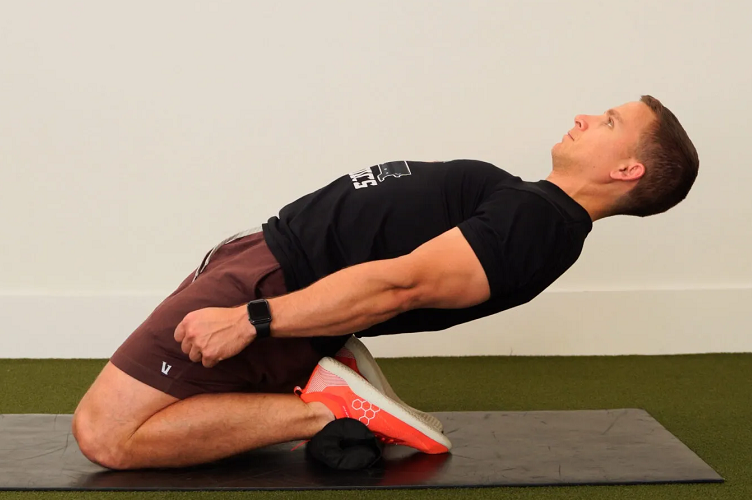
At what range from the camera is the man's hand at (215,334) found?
77.3 inches

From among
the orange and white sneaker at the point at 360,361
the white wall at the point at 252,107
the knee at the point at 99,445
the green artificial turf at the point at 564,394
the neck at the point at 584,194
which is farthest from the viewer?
the white wall at the point at 252,107

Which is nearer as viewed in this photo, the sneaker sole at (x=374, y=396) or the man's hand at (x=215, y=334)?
the man's hand at (x=215, y=334)

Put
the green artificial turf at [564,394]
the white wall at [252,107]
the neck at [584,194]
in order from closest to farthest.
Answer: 1. the green artificial turf at [564,394]
2. the neck at [584,194]
3. the white wall at [252,107]

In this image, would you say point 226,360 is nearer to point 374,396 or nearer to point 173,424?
point 173,424

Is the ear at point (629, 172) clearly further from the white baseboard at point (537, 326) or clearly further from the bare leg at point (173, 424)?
the white baseboard at point (537, 326)

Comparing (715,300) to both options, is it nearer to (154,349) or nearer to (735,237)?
(735,237)

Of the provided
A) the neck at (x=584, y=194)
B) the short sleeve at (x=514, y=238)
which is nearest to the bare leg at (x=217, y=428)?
the short sleeve at (x=514, y=238)

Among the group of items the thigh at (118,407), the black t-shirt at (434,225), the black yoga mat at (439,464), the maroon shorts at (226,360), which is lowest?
the black yoga mat at (439,464)

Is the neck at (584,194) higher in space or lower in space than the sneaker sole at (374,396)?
higher

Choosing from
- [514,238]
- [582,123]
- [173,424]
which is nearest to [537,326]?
[582,123]

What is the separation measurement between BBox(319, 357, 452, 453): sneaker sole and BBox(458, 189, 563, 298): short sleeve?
407 mm

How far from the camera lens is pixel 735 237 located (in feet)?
12.1

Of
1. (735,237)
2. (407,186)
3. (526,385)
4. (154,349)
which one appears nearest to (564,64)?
(735,237)

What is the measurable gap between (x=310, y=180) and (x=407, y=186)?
1.42 m
